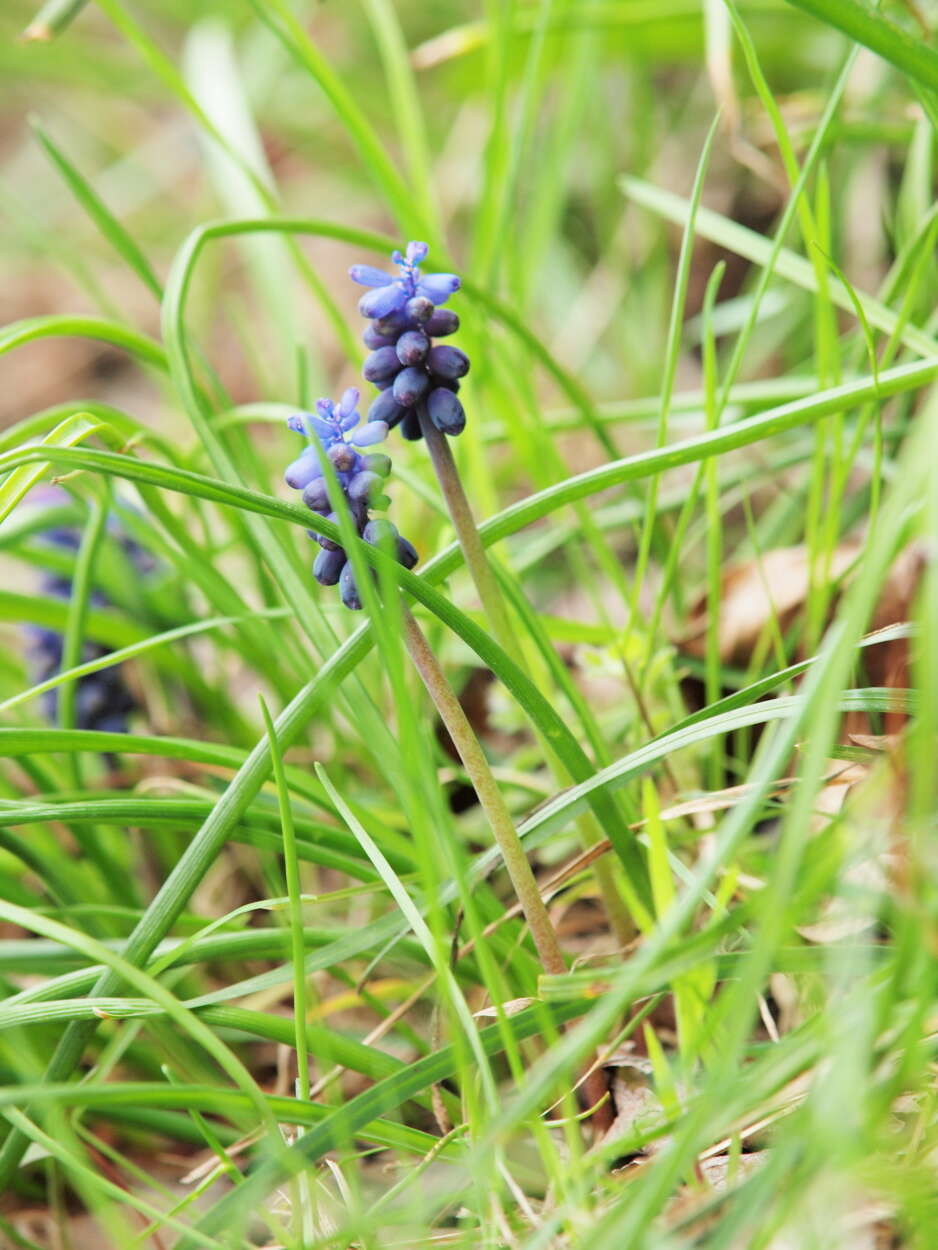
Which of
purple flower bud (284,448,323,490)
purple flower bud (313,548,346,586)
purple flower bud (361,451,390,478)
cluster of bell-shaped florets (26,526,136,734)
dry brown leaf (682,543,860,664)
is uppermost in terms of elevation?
purple flower bud (284,448,323,490)

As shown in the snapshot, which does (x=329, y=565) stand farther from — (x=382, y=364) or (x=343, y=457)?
(x=382, y=364)

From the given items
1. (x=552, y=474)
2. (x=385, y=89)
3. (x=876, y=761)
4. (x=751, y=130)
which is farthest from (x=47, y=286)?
(x=876, y=761)

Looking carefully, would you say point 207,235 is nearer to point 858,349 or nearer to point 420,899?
point 420,899

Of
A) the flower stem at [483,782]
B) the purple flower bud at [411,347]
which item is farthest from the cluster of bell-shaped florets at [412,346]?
the flower stem at [483,782]

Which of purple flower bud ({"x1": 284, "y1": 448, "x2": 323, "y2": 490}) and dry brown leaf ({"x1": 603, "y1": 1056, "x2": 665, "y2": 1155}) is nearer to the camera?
purple flower bud ({"x1": 284, "y1": 448, "x2": 323, "y2": 490})

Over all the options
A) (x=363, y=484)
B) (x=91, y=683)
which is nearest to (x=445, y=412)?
(x=363, y=484)

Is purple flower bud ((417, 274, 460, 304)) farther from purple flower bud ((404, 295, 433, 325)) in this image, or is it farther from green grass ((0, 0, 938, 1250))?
green grass ((0, 0, 938, 1250))

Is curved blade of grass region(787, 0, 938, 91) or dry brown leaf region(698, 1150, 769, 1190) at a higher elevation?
curved blade of grass region(787, 0, 938, 91)

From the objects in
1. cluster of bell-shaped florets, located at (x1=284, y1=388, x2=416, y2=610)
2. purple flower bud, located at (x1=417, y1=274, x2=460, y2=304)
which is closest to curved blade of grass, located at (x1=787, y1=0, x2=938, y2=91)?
purple flower bud, located at (x1=417, y1=274, x2=460, y2=304)
